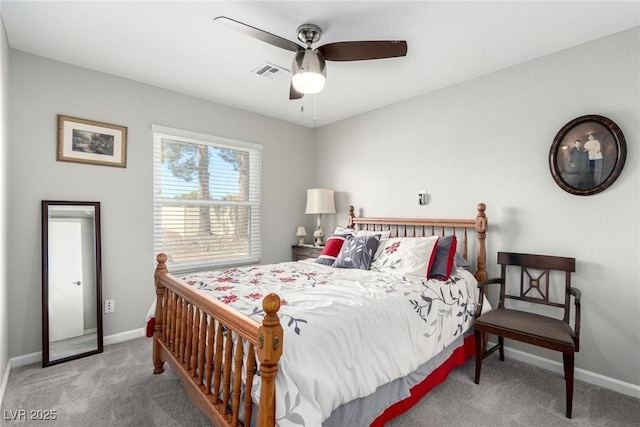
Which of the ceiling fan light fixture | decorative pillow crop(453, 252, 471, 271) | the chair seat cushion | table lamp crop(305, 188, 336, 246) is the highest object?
the ceiling fan light fixture

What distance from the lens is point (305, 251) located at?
4.17m

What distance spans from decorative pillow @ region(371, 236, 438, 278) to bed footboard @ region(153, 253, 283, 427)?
5.09 ft

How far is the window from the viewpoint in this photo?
3338mm

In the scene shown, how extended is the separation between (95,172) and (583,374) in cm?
446

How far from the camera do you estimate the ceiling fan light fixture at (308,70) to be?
197cm

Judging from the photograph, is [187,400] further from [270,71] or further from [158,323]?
[270,71]

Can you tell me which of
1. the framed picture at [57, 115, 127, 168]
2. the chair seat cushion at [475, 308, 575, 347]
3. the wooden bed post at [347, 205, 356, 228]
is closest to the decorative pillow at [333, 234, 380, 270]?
the wooden bed post at [347, 205, 356, 228]

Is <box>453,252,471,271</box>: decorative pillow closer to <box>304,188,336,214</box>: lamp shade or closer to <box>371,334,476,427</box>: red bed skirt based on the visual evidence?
<box>371,334,476,427</box>: red bed skirt

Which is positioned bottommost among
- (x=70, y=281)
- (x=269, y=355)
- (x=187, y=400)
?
(x=187, y=400)

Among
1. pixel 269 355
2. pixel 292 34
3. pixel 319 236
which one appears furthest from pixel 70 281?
pixel 292 34

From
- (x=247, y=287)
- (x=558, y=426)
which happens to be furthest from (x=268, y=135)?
(x=558, y=426)

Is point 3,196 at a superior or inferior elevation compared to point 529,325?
superior

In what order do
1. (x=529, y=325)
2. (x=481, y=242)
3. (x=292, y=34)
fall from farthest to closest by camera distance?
(x=481, y=242), (x=292, y=34), (x=529, y=325)

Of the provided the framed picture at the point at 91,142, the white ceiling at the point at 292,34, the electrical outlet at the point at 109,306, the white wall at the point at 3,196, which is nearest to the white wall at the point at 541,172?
the white ceiling at the point at 292,34
